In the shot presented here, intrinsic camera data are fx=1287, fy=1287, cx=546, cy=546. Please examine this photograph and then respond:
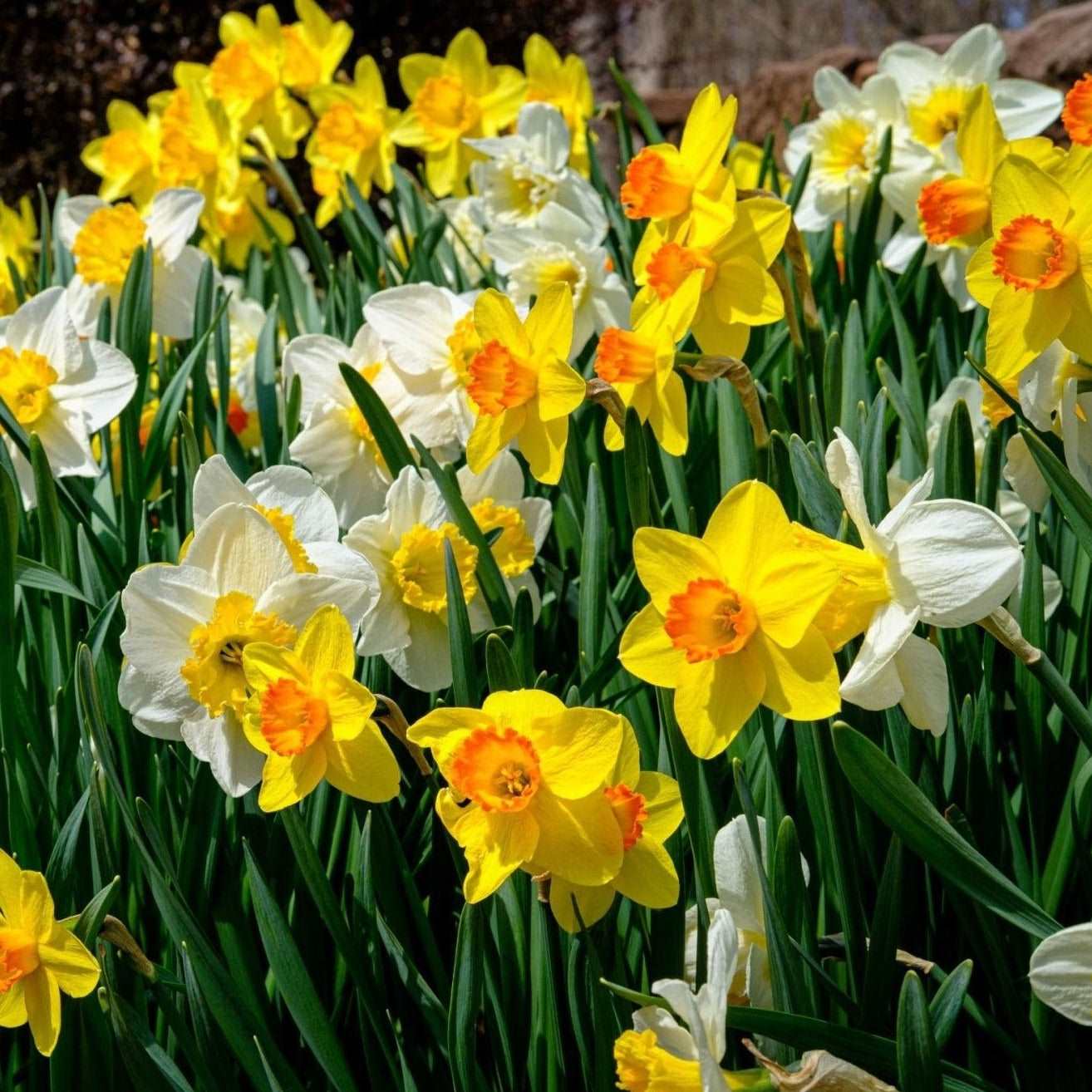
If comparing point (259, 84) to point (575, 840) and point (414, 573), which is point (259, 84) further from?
point (575, 840)

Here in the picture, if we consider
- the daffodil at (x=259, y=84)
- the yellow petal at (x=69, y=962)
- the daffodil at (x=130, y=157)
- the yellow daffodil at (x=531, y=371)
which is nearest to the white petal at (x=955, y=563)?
the yellow daffodil at (x=531, y=371)

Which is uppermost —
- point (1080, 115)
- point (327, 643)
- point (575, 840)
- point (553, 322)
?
point (1080, 115)

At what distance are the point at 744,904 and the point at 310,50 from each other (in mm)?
1987

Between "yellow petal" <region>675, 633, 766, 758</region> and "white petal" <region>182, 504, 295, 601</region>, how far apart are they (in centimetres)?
32

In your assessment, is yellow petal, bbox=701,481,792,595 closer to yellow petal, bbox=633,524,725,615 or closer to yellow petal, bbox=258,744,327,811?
yellow petal, bbox=633,524,725,615

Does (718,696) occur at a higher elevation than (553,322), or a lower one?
lower

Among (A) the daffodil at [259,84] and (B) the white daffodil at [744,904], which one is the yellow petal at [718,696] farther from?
(A) the daffodil at [259,84]

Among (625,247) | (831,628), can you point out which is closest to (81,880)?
(831,628)

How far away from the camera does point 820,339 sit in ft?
4.51

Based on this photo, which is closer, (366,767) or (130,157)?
(366,767)

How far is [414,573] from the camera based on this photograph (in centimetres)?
108

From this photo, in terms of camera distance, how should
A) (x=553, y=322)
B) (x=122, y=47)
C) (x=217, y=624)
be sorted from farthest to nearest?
1. (x=122, y=47)
2. (x=553, y=322)
3. (x=217, y=624)

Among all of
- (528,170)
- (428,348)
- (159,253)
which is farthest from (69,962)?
(528,170)

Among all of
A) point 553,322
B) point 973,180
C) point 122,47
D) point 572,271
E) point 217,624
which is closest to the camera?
point 217,624
